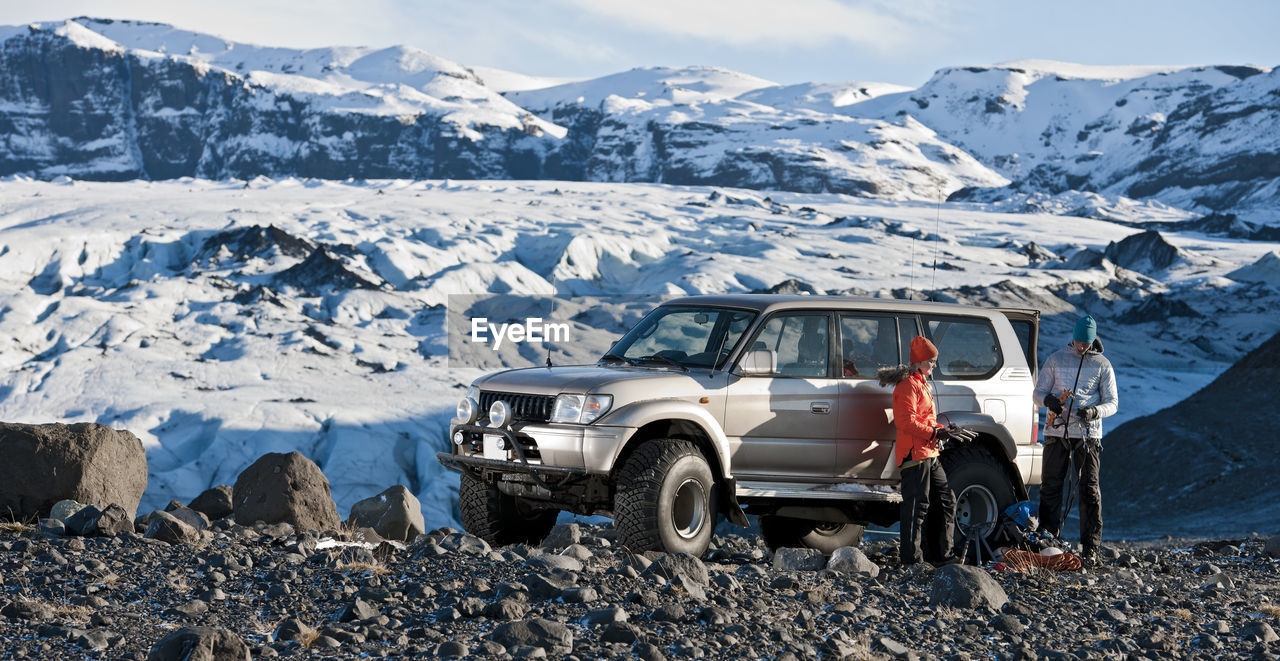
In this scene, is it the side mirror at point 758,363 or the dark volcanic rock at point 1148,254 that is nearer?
the side mirror at point 758,363

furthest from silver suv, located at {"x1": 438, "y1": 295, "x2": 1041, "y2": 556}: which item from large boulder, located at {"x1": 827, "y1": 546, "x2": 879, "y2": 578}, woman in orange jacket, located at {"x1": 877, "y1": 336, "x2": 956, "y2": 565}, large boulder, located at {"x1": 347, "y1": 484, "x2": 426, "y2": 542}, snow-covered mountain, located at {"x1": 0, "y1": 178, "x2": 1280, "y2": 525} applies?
snow-covered mountain, located at {"x1": 0, "y1": 178, "x2": 1280, "y2": 525}

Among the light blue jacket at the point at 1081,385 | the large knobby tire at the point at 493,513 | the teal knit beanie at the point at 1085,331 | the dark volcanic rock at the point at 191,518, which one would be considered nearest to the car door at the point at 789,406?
the large knobby tire at the point at 493,513

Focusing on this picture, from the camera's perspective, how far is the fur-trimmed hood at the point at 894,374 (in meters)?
8.58

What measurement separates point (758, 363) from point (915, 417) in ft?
3.76

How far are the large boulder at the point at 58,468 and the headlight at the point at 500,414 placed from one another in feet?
16.1

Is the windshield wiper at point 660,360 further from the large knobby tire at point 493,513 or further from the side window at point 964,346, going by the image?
the side window at point 964,346

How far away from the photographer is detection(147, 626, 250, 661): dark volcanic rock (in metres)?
5.43

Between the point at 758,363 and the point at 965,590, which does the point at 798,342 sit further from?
the point at 965,590

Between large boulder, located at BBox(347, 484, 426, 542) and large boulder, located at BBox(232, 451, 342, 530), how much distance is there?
370mm

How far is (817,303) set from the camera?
9.02 meters

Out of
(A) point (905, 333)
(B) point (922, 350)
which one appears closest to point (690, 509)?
(B) point (922, 350)

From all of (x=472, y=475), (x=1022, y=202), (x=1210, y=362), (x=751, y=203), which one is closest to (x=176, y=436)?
(x=472, y=475)

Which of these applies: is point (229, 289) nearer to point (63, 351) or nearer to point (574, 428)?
point (63, 351)

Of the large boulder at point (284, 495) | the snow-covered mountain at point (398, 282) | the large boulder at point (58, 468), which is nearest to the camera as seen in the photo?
the large boulder at point (58, 468)
